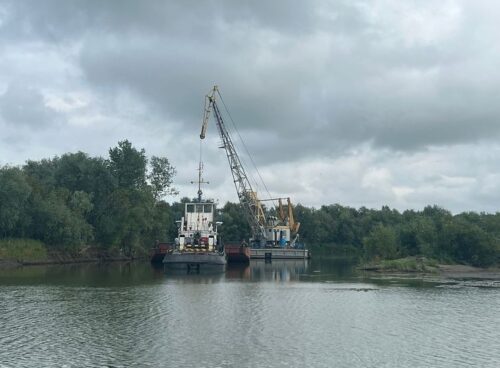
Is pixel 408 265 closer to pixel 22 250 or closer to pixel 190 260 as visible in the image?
pixel 190 260

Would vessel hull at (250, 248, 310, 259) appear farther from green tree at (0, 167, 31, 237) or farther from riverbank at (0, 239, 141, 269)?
green tree at (0, 167, 31, 237)

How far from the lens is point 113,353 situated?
25844 mm

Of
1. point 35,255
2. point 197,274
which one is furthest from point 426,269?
point 35,255

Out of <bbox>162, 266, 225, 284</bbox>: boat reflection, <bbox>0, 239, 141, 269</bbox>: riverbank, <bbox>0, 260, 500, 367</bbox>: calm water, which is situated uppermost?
<bbox>0, 239, 141, 269</bbox>: riverbank

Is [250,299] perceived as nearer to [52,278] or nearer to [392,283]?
[392,283]

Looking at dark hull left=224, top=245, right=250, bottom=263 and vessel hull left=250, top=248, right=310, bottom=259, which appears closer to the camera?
dark hull left=224, top=245, right=250, bottom=263

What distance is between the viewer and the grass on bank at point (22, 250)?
81.2 m

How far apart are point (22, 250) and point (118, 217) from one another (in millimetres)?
22346

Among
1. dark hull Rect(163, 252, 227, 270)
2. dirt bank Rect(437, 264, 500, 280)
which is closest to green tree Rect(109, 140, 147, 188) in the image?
dark hull Rect(163, 252, 227, 270)

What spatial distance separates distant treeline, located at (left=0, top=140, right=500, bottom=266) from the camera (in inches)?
3369

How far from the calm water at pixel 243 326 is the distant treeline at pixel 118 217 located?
111 ft

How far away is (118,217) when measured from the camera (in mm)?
103875

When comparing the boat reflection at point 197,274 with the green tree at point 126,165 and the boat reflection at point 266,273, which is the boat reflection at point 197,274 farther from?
the green tree at point 126,165

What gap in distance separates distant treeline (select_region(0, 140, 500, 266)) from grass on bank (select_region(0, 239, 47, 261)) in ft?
6.82
